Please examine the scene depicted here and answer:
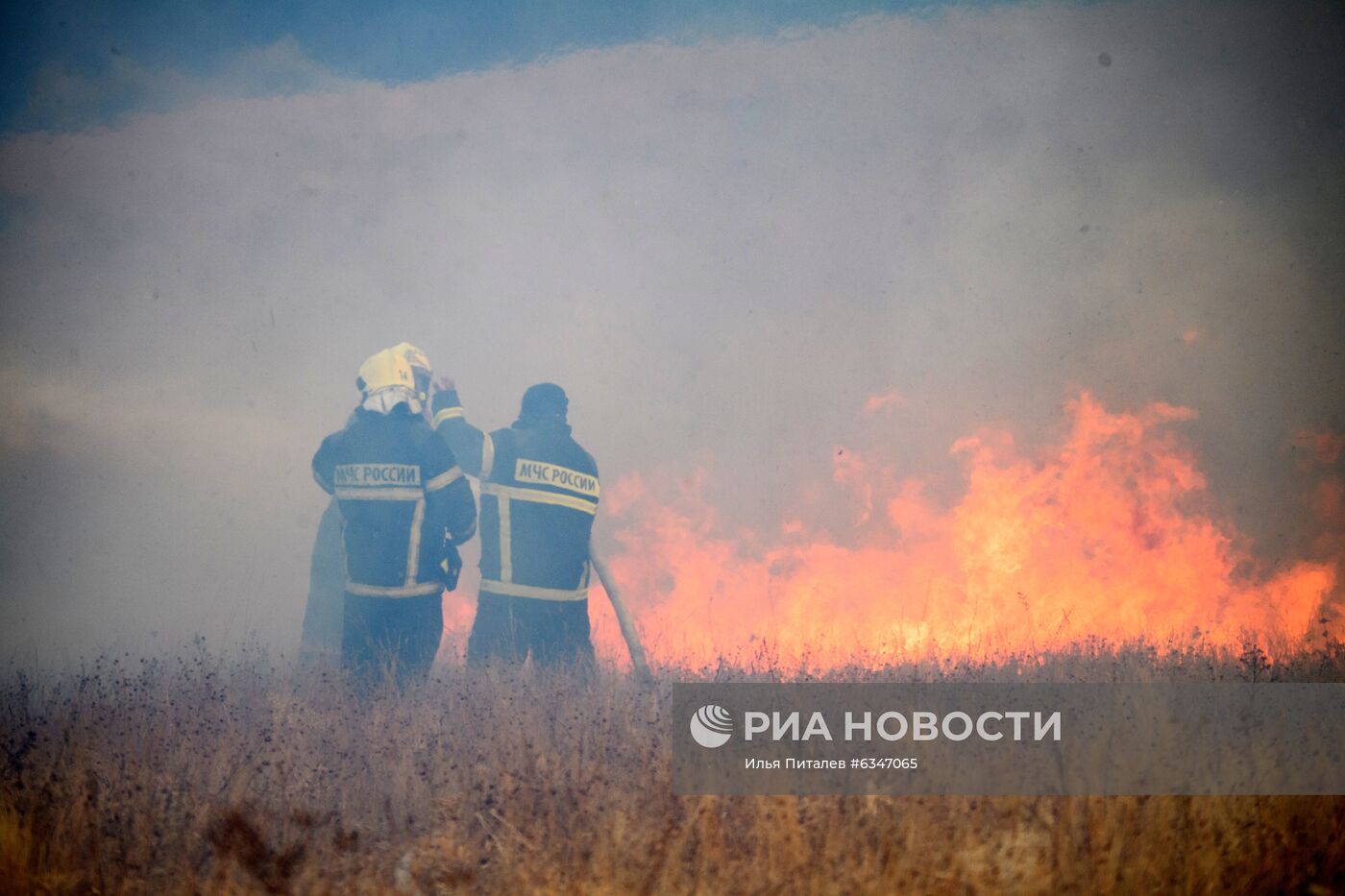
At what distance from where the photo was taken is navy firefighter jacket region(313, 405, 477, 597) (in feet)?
23.3

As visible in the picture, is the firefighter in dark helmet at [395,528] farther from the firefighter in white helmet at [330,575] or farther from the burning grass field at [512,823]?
the burning grass field at [512,823]

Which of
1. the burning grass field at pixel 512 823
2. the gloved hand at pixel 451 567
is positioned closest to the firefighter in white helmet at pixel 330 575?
the gloved hand at pixel 451 567

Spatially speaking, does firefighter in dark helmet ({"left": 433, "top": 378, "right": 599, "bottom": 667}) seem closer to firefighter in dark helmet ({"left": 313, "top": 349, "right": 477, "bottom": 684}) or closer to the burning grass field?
firefighter in dark helmet ({"left": 313, "top": 349, "right": 477, "bottom": 684})

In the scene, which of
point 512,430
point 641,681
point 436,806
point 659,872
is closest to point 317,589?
point 512,430

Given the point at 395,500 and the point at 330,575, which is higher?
the point at 395,500

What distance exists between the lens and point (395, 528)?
23.3 ft

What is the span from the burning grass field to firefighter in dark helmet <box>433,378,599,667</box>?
1.20 meters

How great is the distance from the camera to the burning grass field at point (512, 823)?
13.6 ft

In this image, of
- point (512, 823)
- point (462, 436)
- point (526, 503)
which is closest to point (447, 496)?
point (462, 436)

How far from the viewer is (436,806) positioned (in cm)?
484

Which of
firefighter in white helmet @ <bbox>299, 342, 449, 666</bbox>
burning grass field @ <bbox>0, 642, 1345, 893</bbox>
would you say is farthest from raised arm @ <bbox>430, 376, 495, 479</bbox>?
burning grass field @ <bbox>0, 642, 1345, 893</bbox>

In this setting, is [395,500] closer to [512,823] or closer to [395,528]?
[395,528]

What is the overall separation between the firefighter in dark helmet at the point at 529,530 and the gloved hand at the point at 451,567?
9.1 inches

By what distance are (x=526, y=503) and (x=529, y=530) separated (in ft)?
0.70
